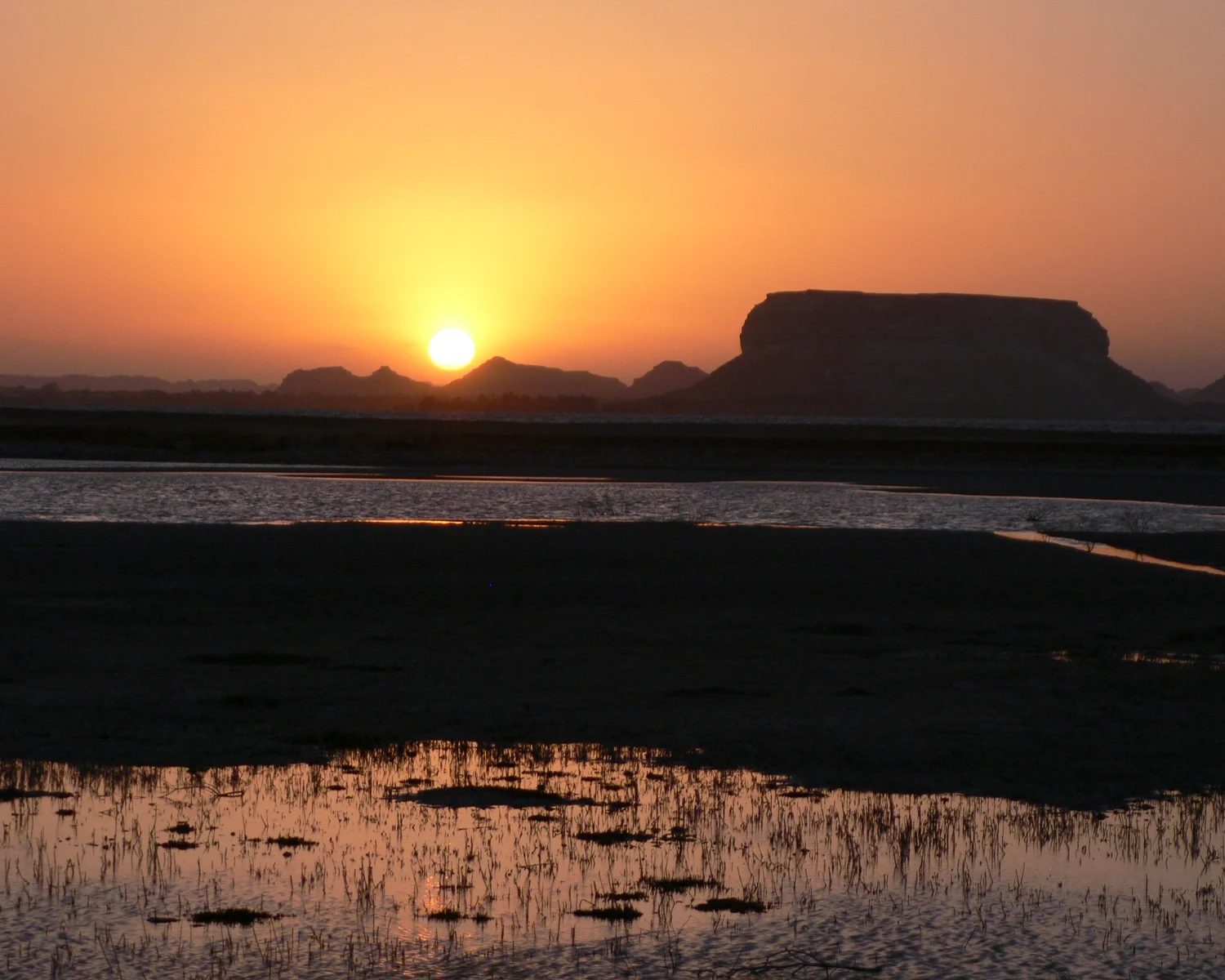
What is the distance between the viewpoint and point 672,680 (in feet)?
58.7

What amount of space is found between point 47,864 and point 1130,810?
8.93 m

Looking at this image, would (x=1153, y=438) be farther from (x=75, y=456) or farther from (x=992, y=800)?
(x=992, y=800)

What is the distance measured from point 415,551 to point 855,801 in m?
20.8

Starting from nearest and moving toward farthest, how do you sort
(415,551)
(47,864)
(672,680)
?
(47,864)
(672,680)
(415,551)

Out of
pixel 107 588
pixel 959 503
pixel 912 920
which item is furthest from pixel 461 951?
pixel 959 503

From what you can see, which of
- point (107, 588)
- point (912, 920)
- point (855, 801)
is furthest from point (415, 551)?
point (912, 920)

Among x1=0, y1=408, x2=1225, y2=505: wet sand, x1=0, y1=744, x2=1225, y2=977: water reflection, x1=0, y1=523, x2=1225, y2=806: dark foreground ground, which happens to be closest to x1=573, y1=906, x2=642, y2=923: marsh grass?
x1=0, y1=744, x2=1225, y2=977: water reflection

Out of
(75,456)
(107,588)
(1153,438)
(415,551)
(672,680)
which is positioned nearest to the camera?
(672,680)

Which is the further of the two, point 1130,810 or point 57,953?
point 1130,810

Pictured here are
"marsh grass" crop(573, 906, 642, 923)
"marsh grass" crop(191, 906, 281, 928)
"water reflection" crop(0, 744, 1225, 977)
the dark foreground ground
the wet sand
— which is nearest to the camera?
"water reflection" crop(0, 744, 1225, 977)

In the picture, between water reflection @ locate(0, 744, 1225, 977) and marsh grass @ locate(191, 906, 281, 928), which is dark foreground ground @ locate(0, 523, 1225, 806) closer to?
water reflection @ locate(0, 744, 1225, 977)

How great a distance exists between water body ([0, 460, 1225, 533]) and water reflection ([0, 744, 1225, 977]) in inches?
1120

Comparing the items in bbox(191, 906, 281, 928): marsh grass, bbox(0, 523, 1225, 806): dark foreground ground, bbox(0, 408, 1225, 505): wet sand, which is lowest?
bbox(191, 906, 281, 928): marsh grass

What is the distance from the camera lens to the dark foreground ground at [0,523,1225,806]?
14320 mm
